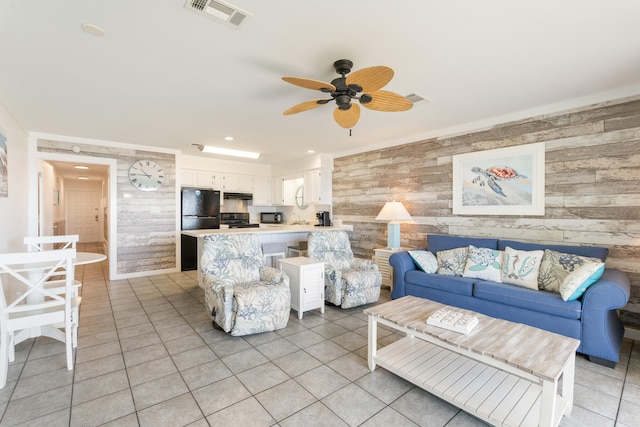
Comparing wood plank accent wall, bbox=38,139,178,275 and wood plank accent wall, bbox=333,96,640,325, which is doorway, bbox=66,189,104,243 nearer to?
wood plank accent wall, bbox=38,139,178,275

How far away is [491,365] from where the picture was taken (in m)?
1.67

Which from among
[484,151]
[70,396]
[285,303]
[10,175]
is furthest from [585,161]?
[10,175]

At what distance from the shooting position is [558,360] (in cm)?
157

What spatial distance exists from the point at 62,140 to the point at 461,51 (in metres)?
5.65

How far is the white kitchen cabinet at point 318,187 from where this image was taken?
5.99 meters

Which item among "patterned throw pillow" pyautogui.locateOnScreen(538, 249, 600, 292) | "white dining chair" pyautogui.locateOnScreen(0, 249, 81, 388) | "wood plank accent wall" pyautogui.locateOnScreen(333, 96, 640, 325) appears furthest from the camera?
"wood plank accent wall" pyautogui.locateOnScreen(333, 96, 640, 325)

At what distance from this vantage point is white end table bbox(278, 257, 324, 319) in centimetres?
333

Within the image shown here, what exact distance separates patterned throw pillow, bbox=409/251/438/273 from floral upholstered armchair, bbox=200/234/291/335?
1.71 metres

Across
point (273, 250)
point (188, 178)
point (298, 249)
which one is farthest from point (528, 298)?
point (188, 178)

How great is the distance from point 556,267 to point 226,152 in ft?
17.5

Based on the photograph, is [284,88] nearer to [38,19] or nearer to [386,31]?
[386,31]

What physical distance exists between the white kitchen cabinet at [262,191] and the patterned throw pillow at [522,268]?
5.32m

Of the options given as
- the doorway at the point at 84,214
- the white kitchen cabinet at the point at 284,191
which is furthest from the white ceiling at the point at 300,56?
the doorway at the point at 84,214

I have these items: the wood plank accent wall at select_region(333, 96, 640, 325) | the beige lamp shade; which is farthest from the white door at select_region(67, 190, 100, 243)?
the wood plank accent wall at select_region(333, 96, 640, 325)
